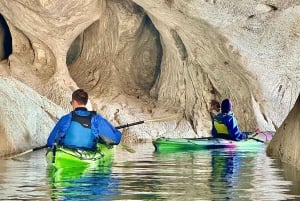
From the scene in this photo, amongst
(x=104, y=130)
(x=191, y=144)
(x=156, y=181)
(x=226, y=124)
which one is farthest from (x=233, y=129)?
(x=156, y=181)

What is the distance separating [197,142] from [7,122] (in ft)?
18.2

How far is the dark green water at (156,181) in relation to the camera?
9.81m

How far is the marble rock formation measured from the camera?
28170mm

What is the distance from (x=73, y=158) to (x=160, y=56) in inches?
742

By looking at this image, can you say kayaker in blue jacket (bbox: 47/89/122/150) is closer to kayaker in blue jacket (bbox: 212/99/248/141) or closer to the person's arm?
kayaker in blue jacket (bbox: 212/99/248/141)

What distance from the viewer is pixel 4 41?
31.9 metres

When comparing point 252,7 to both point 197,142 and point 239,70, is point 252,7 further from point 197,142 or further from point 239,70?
point 197,142

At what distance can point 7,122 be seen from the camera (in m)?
19.3

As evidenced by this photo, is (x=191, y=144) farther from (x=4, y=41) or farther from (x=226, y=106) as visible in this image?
(x=4, y=41)

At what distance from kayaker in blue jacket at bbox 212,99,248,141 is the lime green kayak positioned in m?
6.92

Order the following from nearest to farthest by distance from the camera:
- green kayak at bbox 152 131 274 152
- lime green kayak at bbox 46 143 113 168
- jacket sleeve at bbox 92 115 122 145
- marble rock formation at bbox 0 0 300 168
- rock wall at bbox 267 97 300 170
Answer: rock wall at bbox 267 97 300 170, lime green kayak at bbox 46 143 113 168, jacket sleeve at bbox 92 115 122 145, green kayak at bbox 152 131 274 152, marble rock formation at bbox 0 0 300 168

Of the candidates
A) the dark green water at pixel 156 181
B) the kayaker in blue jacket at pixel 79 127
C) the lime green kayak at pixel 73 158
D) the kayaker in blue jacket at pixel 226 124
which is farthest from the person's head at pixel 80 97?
the kayaker in blue jacket at pixel 226 124

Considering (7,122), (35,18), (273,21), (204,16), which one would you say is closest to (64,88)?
(35,18)

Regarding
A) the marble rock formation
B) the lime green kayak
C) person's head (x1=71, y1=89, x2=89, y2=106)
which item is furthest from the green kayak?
person's head (x1=71, y1=89, x2=89, y2=106)
